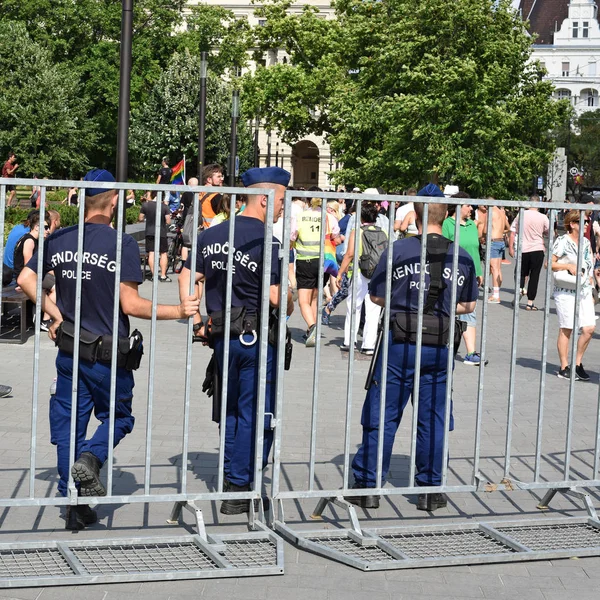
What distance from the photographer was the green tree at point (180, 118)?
59.7 meters

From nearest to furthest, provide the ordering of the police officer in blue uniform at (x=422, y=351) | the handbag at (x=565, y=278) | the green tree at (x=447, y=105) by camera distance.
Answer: the police officer in blue uniform at (x=422, y=351)
the handbag at (x=565, y=278)
the green tree at (x=447, y=105)

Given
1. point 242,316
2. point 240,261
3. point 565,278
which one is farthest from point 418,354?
point 565,278

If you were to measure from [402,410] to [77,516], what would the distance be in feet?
6.02

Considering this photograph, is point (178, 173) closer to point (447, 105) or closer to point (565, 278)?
point (565, 278)

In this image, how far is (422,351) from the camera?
6.27m

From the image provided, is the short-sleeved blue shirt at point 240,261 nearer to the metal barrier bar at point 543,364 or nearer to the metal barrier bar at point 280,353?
the metal barrier bar at point 280,353

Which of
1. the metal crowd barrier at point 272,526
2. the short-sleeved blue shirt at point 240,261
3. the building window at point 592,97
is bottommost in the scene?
the metal crowd barrier at point 272,526

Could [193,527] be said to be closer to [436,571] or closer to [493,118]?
→ [436,571]

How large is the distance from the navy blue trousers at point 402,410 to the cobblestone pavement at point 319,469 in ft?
0.88

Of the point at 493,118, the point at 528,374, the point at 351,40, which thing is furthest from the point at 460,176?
the point at 528,374

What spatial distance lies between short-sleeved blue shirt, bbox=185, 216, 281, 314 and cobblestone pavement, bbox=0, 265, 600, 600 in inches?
47.6

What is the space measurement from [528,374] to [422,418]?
5738 mm

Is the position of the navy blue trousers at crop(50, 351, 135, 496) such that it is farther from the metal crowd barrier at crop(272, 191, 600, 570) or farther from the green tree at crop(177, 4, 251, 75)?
the green tree at crop(177, 4, 251, 75)

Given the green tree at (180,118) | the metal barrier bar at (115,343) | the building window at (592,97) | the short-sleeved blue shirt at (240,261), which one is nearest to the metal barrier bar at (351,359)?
the short-sleeved blue shirt at (240,261)
